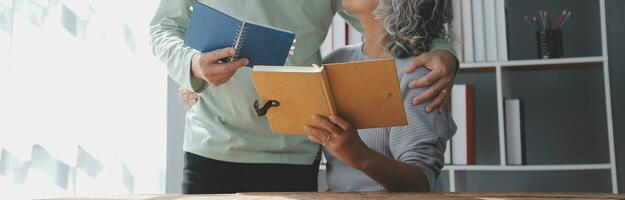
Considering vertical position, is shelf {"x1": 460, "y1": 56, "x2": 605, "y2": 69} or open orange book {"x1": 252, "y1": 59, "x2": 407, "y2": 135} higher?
shelf {"x1": 460, "y1": 56, "x2": 605, "y2": 69}

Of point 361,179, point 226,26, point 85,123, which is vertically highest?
point 226,26

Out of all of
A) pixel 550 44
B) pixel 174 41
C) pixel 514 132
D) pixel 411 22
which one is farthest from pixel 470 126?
pixel 174 41

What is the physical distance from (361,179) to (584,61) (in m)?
1.34

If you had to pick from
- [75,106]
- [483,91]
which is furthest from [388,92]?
[483,91]

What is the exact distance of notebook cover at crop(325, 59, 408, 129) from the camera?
1.32 m

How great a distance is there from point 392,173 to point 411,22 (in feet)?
1.24

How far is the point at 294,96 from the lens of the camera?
136cm

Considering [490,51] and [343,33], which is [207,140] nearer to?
[343,33]

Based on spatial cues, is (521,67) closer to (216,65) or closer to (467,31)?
(467,31)

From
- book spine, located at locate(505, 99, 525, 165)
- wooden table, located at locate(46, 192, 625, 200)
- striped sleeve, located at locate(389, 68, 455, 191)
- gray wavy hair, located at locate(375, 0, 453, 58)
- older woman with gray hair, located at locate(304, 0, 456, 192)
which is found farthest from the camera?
book spine, located at locate(505, 99, 525, 165)

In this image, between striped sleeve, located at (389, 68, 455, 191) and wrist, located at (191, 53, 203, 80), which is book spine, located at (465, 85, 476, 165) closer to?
striped sleeve, located at (389, 68, 455, 191)

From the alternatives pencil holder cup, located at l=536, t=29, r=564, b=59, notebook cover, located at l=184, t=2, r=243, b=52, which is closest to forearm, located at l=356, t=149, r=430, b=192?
notebook cover, located at l=184, t=2, r=243, b=52

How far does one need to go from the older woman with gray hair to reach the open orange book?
0.10 ft

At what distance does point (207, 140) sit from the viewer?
5.80ft
